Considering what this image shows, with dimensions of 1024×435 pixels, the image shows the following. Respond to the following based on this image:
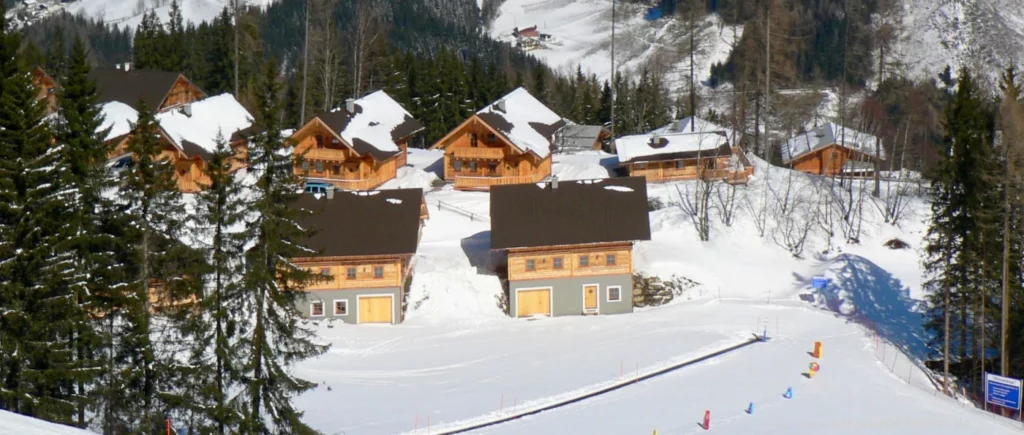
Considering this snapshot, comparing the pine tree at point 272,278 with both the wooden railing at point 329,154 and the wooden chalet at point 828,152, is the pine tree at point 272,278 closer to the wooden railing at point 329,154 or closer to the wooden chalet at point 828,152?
the wooden railing at point 329,154

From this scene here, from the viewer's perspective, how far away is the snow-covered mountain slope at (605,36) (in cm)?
14975

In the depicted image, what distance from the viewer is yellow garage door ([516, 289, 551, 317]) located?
164 ft

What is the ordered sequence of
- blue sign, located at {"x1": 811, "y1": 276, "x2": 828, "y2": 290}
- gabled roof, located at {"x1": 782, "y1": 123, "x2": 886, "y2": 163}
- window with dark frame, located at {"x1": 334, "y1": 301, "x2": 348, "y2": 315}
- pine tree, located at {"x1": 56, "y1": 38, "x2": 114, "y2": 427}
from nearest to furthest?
1. pine tree, located at {"x1": 56, "y1": 38, "x2": 114, "y2": 427}
2. window with dark frame, located at {"x1": 334, "y1": 301, "x2": 348, "y2": 315}
3. blue sign, located at {"x1": 811, "y1": 276, "x2": 828, "y2": 290}
4. gabled roof, located at {"x1": 782, "y1": 123, "x2": 886, "y2": 163}

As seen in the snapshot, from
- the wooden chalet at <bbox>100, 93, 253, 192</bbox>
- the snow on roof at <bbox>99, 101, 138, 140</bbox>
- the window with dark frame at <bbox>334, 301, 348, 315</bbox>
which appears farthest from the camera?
the snow on roof at <bbox>99, 101, 138, 140</bbox>

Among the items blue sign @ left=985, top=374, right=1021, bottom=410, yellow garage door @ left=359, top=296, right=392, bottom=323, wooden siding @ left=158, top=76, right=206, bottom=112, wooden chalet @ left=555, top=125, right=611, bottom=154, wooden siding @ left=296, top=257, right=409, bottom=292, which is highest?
wooden siding @ left=158, top=76, right=206, bottom=112

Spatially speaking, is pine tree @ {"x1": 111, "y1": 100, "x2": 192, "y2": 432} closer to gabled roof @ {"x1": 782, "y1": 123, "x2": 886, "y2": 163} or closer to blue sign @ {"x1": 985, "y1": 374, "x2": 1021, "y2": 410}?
blue sign @ {"x1": 985, "y1": 374, "x2": 1021, "y2": 410}

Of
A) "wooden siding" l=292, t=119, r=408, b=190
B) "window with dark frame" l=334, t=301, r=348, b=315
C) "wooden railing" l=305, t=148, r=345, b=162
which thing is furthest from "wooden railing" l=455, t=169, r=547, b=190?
"window with dark frame" l=334, t=301, r=348, b=315

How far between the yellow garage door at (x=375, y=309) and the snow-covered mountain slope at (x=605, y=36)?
86.7 metres

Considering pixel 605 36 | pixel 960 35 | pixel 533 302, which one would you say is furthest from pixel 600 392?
pixel 605 36

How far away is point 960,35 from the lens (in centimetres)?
14188

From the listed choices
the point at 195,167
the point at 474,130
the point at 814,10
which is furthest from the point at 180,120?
the point at 814,10

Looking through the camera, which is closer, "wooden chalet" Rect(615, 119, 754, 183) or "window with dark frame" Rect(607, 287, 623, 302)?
Result: "window with dark frame" Rect(607, 287, 623, 302)

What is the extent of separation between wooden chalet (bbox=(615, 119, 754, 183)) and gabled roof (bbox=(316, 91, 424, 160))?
13.3 metres

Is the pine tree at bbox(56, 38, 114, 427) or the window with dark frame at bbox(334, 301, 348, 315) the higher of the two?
the pine tree at bbox(56, 38, 114, 427)
